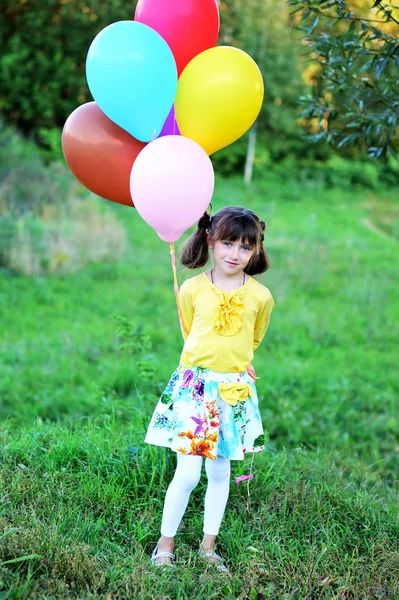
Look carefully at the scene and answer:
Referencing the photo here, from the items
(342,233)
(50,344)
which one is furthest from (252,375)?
(342,233)

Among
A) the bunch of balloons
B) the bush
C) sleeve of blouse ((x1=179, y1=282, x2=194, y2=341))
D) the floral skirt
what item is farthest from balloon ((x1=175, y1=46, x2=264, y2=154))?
the bush

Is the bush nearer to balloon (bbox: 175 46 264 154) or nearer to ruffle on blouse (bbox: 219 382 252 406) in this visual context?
balloon (bbox: 175 46 264 154)

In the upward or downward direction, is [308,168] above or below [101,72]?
below

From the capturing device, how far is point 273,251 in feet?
28.9

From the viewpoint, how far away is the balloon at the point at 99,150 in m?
2.46

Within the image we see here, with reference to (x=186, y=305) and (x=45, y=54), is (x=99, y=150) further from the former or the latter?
(x=45, y=54)

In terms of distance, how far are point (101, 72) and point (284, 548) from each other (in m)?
2.04

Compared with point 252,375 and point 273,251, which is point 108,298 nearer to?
point 273,251

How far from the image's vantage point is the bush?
729cm

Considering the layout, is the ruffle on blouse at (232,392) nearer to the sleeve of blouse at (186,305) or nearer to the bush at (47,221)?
the sleeve of blouse at (186,305)

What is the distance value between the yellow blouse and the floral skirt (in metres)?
0.05

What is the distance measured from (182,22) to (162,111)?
1.33 feet

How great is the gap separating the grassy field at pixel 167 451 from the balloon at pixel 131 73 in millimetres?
776

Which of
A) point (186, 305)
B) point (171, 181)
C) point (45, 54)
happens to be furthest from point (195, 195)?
point (45, 54)
